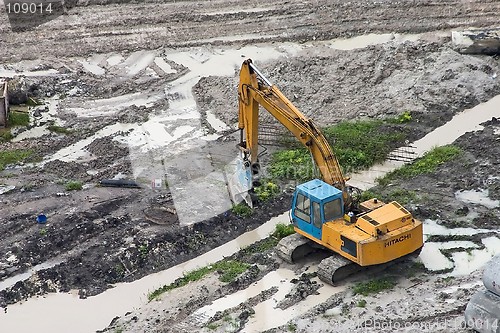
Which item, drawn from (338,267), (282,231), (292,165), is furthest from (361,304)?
(292,165)

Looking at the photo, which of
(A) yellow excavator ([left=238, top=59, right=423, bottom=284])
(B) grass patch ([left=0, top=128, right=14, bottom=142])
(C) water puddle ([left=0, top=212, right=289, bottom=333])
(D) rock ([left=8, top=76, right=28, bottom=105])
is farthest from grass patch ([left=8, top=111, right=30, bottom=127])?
(C) water puddle ([left=0, top=212, right=289, bottom=333])

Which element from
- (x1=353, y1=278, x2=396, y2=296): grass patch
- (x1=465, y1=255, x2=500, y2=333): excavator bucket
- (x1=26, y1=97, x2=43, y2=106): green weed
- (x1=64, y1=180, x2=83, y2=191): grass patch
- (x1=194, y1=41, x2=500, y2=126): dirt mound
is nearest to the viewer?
(x1=465, y1=255, x2=500, y2=333): excavator bucket

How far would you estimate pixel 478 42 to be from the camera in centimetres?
3011

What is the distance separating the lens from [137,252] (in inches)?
810

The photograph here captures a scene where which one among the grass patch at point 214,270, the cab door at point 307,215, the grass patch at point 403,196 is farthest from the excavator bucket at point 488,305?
the grass patch at point 403,196

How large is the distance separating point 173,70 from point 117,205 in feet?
31.6

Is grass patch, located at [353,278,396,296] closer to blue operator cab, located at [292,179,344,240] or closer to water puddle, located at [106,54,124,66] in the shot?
blue operator cab, located at [292,179,344,240]

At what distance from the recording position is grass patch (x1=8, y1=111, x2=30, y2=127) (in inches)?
1076

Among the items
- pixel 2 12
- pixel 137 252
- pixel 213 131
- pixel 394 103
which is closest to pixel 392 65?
pixel 394 103

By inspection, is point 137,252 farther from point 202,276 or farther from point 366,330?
point 366,330

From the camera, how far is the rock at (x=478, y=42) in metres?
30.0

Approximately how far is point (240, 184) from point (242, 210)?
86 centimetres

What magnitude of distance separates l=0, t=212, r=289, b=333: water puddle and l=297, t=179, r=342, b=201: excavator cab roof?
118 inches

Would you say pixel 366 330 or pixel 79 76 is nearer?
pixel 366 330
